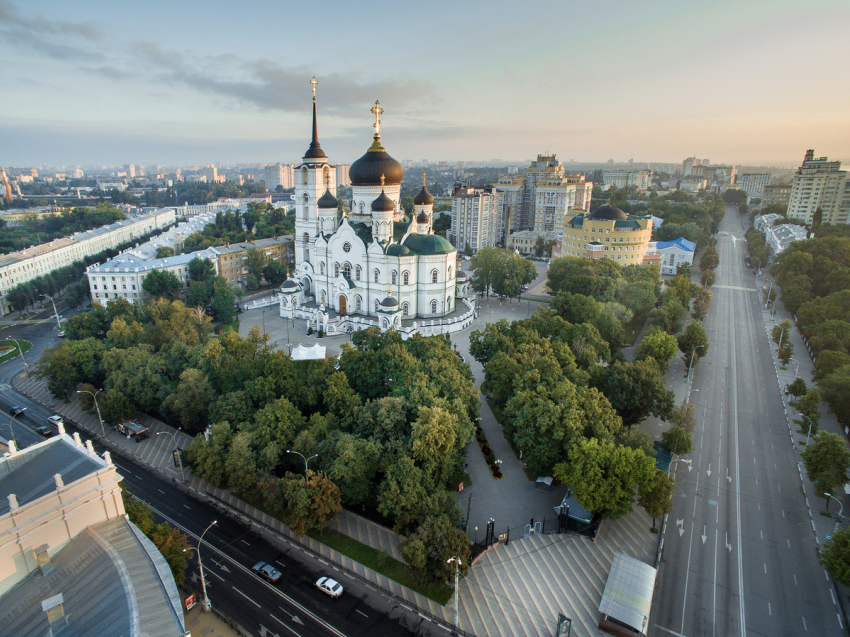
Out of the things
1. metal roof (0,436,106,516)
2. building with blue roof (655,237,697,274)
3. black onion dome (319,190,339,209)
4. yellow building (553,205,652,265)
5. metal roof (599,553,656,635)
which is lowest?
metal roof (599,553,656,635)

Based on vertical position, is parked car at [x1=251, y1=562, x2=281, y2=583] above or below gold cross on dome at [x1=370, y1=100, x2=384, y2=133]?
below

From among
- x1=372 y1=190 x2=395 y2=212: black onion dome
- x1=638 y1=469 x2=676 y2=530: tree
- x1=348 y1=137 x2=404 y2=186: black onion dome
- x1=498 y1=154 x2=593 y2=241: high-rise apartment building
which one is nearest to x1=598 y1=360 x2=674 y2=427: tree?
x1=638 y1=469 x2=676 y2=530: tree

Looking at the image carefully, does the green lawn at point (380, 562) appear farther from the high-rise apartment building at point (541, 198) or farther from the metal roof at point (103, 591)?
the high-rise apartment building at point (541, 198)

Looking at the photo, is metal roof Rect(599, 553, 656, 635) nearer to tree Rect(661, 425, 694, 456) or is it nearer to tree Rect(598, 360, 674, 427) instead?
tree Rect(661, 425, 694, 456)

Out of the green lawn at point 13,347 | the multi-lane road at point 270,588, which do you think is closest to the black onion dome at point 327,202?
the green lawn at point 13,347

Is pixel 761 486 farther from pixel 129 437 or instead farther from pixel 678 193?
pixel 678 193

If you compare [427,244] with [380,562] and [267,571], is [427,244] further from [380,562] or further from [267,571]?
[267,571]
